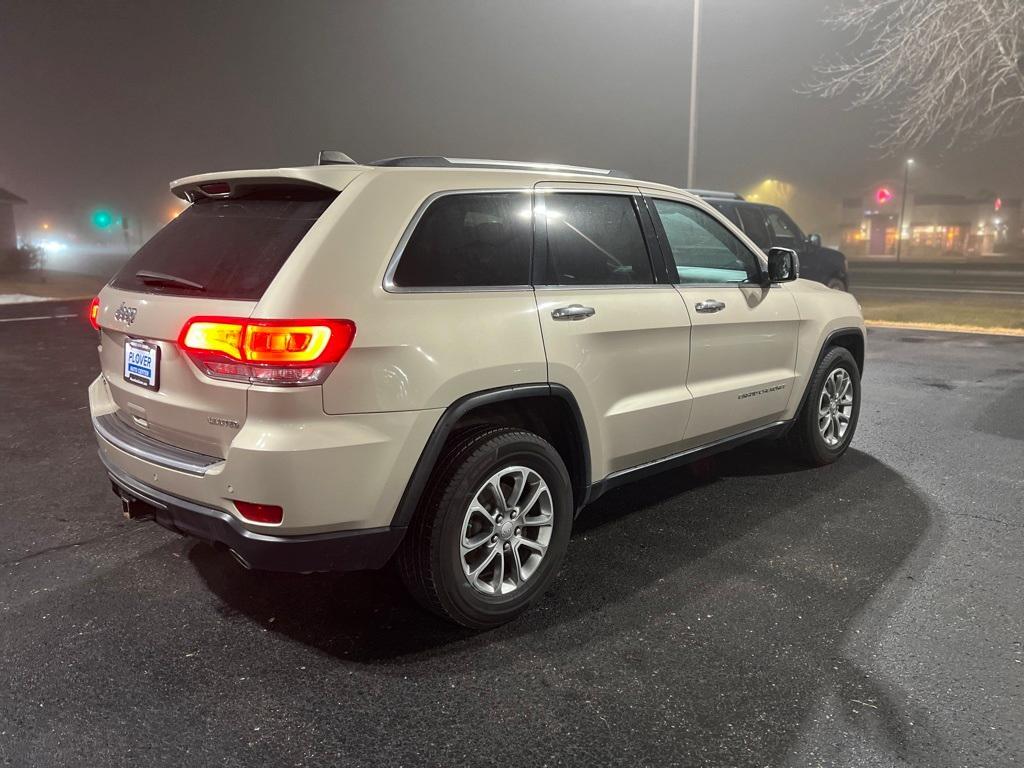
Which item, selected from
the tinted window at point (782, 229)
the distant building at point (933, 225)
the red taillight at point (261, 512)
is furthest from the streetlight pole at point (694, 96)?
the distant building at point (933, 225)

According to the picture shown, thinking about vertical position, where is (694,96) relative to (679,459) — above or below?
above

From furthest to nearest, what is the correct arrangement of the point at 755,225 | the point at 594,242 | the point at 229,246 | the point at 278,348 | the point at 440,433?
1. the point at 755,225
2. the point at 594,242
3. the point at 229,246
4. the point at 440,433
5. the point at 278,348

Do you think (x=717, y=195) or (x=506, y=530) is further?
(x=717, y=195)

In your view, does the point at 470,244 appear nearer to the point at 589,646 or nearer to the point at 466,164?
the point at 466,164

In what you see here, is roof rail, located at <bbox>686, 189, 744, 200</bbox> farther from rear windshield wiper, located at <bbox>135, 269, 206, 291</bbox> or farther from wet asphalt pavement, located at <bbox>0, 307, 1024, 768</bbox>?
rear windshield wiper, located at <bbox>135, 269, 206, 291</bbox>

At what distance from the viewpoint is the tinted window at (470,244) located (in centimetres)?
291

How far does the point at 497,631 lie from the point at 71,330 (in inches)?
500

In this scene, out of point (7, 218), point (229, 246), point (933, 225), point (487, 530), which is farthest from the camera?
point (933, 225)

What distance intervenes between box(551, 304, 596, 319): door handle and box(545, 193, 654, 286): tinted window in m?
0.13

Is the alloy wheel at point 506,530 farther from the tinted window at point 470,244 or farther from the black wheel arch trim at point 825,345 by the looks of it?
the black wheel arch trim at point 825,345

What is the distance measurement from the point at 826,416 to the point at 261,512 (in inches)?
153

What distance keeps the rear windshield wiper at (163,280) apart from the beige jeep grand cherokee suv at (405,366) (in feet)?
0.04

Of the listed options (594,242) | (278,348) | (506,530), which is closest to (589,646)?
(506,530)

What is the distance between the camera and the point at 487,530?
3.08 metres
